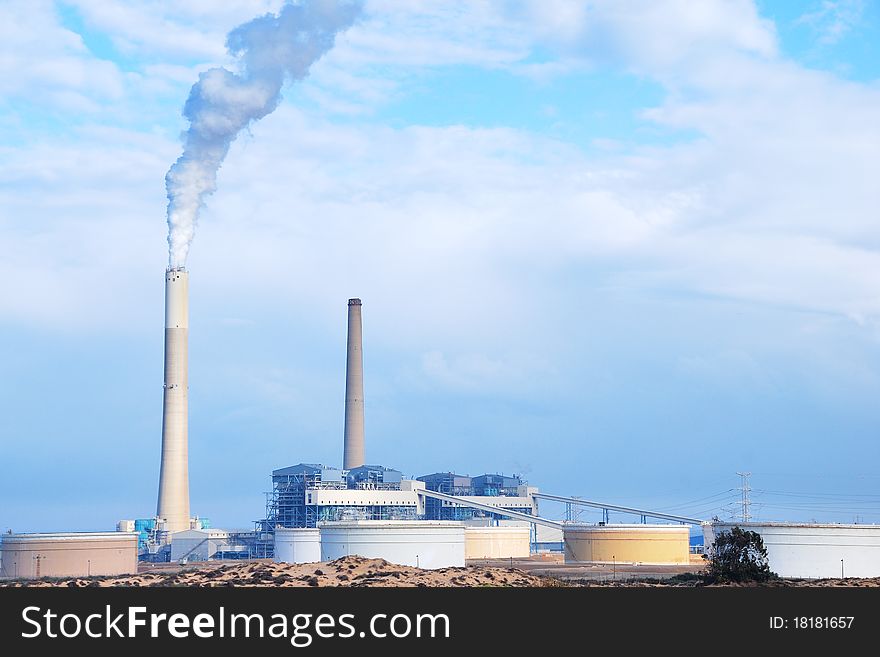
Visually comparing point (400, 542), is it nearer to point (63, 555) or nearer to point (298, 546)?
point (298, 546)

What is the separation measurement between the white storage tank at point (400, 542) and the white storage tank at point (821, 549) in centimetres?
1668

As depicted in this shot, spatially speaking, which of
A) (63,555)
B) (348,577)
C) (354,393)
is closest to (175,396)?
(63,555)

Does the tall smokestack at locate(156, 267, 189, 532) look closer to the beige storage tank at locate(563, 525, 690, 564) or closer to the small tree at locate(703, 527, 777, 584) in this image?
the beige storage tank at locate(563, 525, 690, 564)

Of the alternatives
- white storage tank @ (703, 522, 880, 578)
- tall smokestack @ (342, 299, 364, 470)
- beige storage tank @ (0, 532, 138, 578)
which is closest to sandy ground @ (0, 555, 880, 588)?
white storage tank @ (703, 522, 880, 578)

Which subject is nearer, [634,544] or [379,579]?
[379,579]

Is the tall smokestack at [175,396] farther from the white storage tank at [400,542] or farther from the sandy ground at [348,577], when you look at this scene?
the sandy ground at [348,577]

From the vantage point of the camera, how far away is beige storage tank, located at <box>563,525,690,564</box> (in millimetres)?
92938

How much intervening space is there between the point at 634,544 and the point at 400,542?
30347 mm

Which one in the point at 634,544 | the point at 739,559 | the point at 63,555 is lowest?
the point at 739,559

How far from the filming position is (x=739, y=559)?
207 feet

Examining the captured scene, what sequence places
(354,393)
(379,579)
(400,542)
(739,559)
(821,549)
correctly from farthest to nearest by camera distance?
(354,393) < (400,542) < (821,549) < (739,559) < (379,579)
